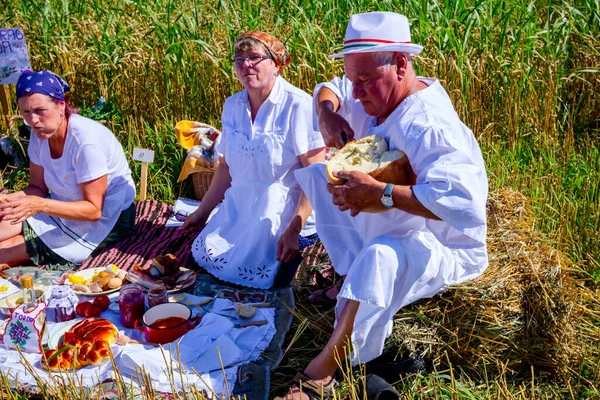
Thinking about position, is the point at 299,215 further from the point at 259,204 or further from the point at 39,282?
the point at 39,282

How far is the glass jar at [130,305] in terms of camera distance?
3555 mm

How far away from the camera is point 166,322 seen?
345 centimetres

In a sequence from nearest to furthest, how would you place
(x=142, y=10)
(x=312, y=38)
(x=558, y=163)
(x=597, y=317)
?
(x=597, y=317)
(x=558, y=163)
(x=312, y=38)
(x=142, y=10)

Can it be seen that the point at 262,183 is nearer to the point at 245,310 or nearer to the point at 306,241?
the point at 306,241

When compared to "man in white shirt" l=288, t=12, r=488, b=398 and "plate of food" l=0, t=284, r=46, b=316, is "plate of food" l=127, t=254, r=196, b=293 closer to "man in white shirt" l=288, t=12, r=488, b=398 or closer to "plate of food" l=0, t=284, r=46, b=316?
A: "plate of food" l=0, t=284, r=46, b=316

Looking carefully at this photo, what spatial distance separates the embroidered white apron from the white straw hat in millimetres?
1237

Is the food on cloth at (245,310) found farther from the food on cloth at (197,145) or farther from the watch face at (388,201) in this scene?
the food on cloth at (197,145)

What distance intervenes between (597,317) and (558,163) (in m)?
1.73

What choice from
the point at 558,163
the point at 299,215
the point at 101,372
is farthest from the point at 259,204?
the point at 558,163

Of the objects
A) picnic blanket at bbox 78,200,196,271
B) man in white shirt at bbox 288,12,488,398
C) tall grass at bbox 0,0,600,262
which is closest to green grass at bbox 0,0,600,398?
tall grass at bbox 0,0,600,262

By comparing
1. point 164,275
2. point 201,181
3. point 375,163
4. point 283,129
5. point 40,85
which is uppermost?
point 40,85

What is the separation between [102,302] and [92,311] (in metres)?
0.08

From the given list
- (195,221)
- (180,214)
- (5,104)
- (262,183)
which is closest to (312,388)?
(262,183)

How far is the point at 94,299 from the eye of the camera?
3746 millimetres
